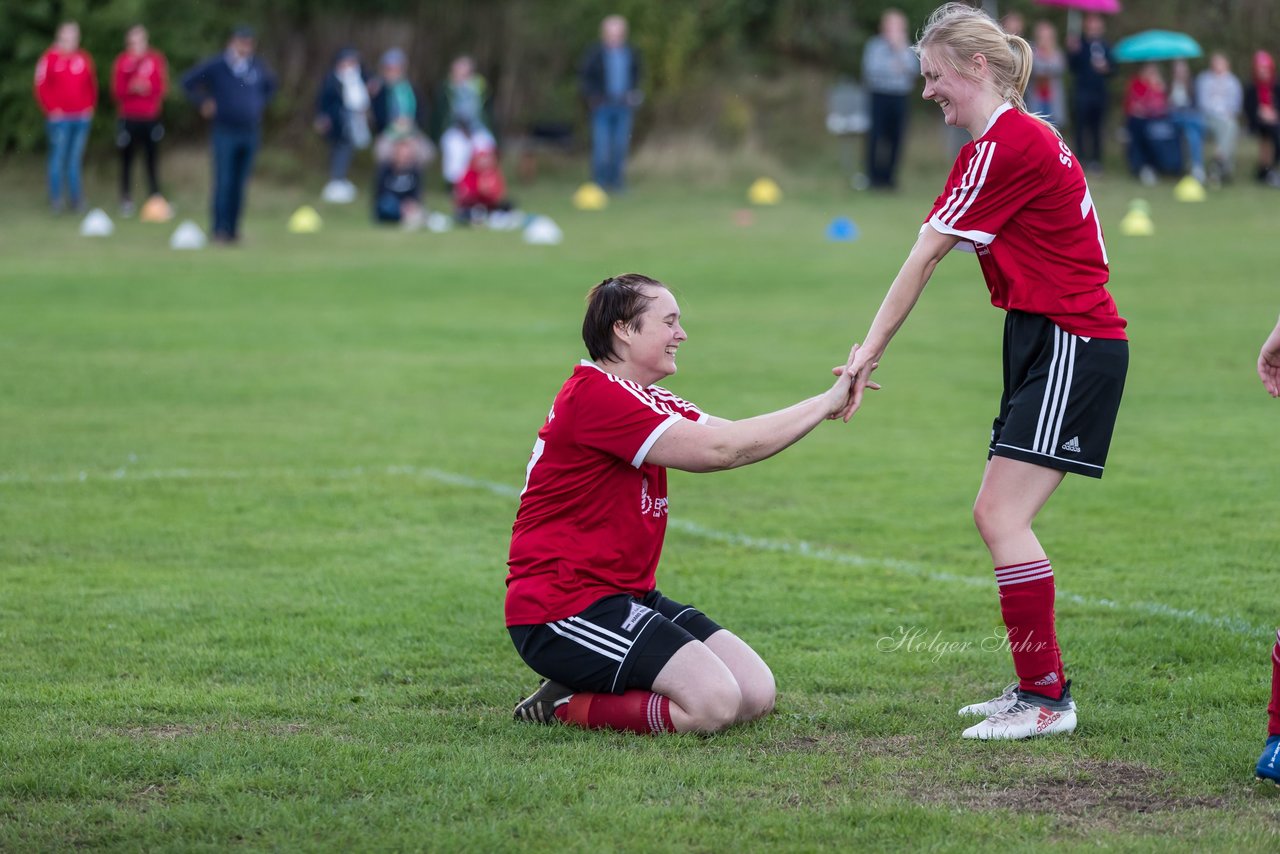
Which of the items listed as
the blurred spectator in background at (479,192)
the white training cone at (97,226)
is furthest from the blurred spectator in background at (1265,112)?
the white training cone at (97,226)

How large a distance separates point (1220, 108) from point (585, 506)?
2612 cm

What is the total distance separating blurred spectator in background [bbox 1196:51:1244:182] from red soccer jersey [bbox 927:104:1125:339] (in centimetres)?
2546

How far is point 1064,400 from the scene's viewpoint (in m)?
4.95

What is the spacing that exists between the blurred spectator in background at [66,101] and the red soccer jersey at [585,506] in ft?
69.3

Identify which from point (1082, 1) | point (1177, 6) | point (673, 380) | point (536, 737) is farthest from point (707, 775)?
point (1177, 6)

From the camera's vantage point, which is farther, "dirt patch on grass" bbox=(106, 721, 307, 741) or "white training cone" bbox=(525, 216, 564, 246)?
"white training cone" bbox=(525, 216, 564, 246)

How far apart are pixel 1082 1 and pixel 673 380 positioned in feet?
50.5

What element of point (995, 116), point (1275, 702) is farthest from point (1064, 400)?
point (1275, 702)

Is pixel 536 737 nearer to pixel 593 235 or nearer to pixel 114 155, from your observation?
pixel 593 235

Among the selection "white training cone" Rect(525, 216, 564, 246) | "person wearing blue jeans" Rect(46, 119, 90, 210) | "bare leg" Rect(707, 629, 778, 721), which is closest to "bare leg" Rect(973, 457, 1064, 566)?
"bare leg" Rect(707, 629, 778, 721)

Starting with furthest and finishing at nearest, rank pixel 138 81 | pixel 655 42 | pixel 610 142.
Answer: pixel 655 42 < pixel 610 142 < pixel 138 81

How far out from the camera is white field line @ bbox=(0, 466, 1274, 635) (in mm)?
6492

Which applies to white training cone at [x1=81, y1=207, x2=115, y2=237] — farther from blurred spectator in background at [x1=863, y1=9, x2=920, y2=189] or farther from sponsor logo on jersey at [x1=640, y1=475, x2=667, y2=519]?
sponsor logo on jersey at [x1=640, y1=475, x2=667, y2=519]

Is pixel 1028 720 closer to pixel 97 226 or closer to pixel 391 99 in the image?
pixel 97 226
